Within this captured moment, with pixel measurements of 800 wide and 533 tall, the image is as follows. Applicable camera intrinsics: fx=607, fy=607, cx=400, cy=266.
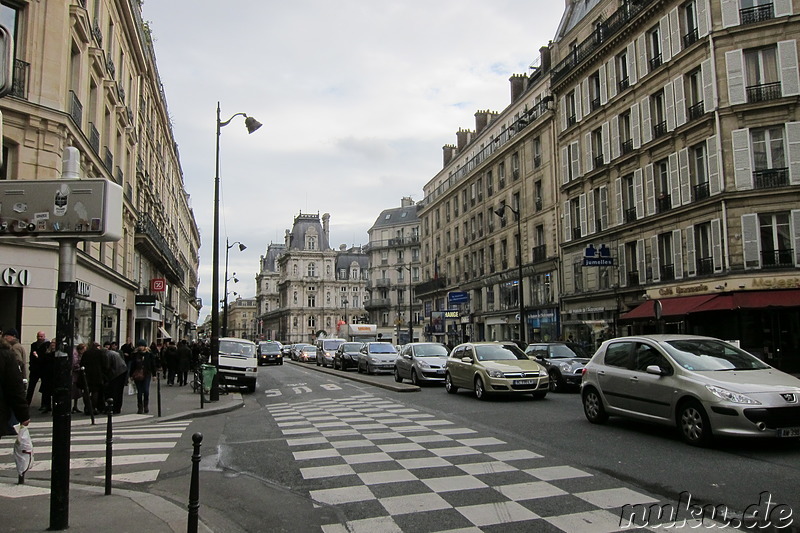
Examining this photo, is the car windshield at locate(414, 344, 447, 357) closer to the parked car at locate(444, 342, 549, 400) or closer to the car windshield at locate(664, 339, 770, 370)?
the parked car at locate(444, 342, 549, 400)

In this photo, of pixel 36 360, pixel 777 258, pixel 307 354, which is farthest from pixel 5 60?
pixel 307 354

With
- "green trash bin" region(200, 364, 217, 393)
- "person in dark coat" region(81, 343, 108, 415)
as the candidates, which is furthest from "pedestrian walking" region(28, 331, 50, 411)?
"green trash bin" region(200, 364, 217, 393)

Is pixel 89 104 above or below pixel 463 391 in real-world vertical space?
above

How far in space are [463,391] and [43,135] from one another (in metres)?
13.2

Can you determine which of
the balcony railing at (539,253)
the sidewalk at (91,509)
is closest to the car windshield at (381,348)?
the balcony railing at (539,253)

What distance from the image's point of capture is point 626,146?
3006 centimetres

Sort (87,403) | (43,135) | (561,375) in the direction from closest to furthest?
(87,403) < (43,135) < (561,375)

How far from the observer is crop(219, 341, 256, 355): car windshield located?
21.2 meters

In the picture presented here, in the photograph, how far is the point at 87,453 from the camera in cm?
888

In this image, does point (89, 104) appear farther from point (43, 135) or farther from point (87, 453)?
point (87, 453)

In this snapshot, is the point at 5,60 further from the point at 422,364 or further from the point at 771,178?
the point at 771,178

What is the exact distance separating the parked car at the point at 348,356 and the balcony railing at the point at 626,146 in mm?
16348

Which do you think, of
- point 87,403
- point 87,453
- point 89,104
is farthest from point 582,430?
point 89,104

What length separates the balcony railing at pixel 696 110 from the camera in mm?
24594
